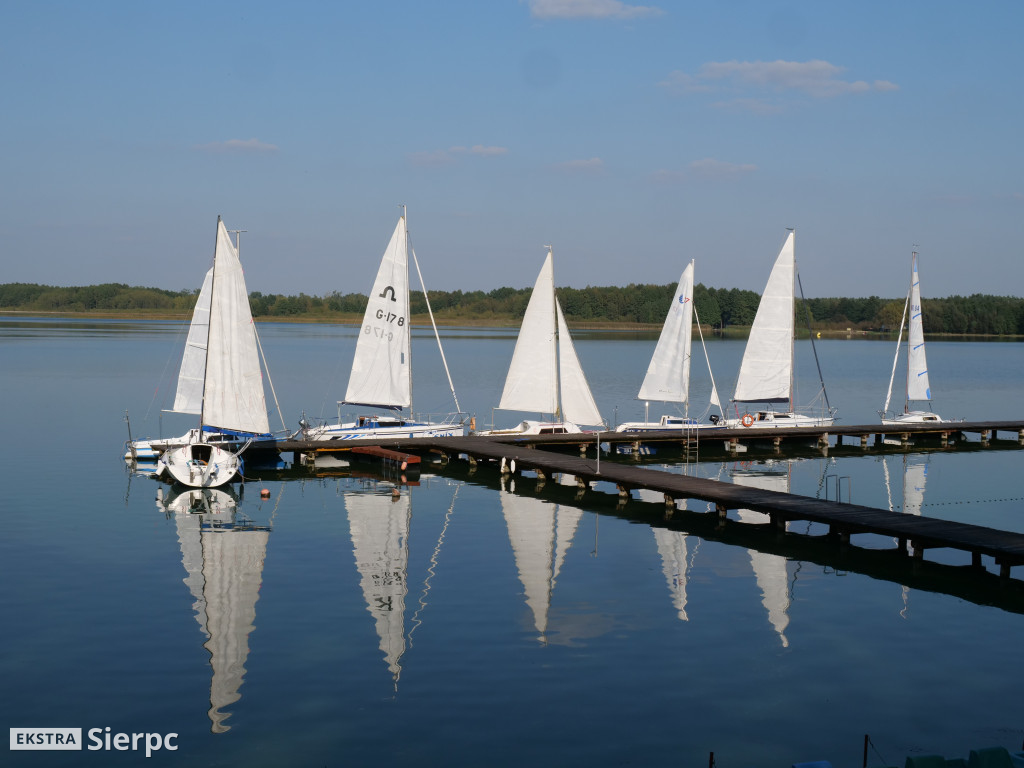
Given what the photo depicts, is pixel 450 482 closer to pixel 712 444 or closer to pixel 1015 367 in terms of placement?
pixel 712 444

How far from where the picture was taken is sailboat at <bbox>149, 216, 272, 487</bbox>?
1390 inches

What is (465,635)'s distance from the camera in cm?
1891

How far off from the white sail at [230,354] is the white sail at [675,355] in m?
19.2

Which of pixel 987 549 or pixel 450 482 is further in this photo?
pixel 450 482

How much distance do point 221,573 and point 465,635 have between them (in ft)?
25.0

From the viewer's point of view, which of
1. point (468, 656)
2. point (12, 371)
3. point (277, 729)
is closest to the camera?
point (277, 729)

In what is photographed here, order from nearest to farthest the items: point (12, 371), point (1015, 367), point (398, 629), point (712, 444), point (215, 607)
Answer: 1. point (398, 629)
2. point (215, 607)
3. point (712, 444)
4. point (12, 371)
5. point (1015, 367)

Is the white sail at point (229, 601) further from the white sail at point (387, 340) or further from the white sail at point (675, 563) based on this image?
the white sail at point (387, 340)

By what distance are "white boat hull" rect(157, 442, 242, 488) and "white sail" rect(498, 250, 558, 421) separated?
44.1 feet

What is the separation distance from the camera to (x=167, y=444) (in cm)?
3875

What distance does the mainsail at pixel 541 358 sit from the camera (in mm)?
44750

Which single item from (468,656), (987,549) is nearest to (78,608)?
(468,656)

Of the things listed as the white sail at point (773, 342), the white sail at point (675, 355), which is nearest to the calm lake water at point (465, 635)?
the white sail at point (675, 355)

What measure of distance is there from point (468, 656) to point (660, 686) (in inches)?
136
